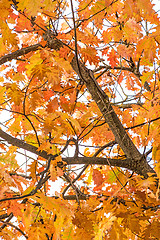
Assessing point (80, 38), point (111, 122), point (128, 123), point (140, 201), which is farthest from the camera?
point (128, 123)

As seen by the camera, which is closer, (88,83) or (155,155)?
(155,155)

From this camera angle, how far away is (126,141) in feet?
7.35

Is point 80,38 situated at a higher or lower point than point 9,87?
higher

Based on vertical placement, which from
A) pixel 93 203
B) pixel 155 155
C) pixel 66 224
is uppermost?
pixel 155 155

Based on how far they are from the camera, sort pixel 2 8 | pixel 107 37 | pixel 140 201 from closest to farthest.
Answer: pixel 2 8 < pixel 140 201 < pixel 107 37

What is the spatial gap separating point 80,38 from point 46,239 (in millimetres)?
1722

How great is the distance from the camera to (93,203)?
179 centimetres

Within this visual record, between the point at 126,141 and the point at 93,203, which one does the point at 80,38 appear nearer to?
the point at 126,141

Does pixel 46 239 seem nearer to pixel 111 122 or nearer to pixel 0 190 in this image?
pixel 0 190

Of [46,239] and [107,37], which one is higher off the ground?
[107,37]

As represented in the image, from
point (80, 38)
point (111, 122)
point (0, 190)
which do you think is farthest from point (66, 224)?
point (80, 38)

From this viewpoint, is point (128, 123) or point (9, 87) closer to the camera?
point (9, 87)

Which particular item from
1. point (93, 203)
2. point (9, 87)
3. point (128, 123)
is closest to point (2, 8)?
point (9, 87)

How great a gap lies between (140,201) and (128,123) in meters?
1.69
